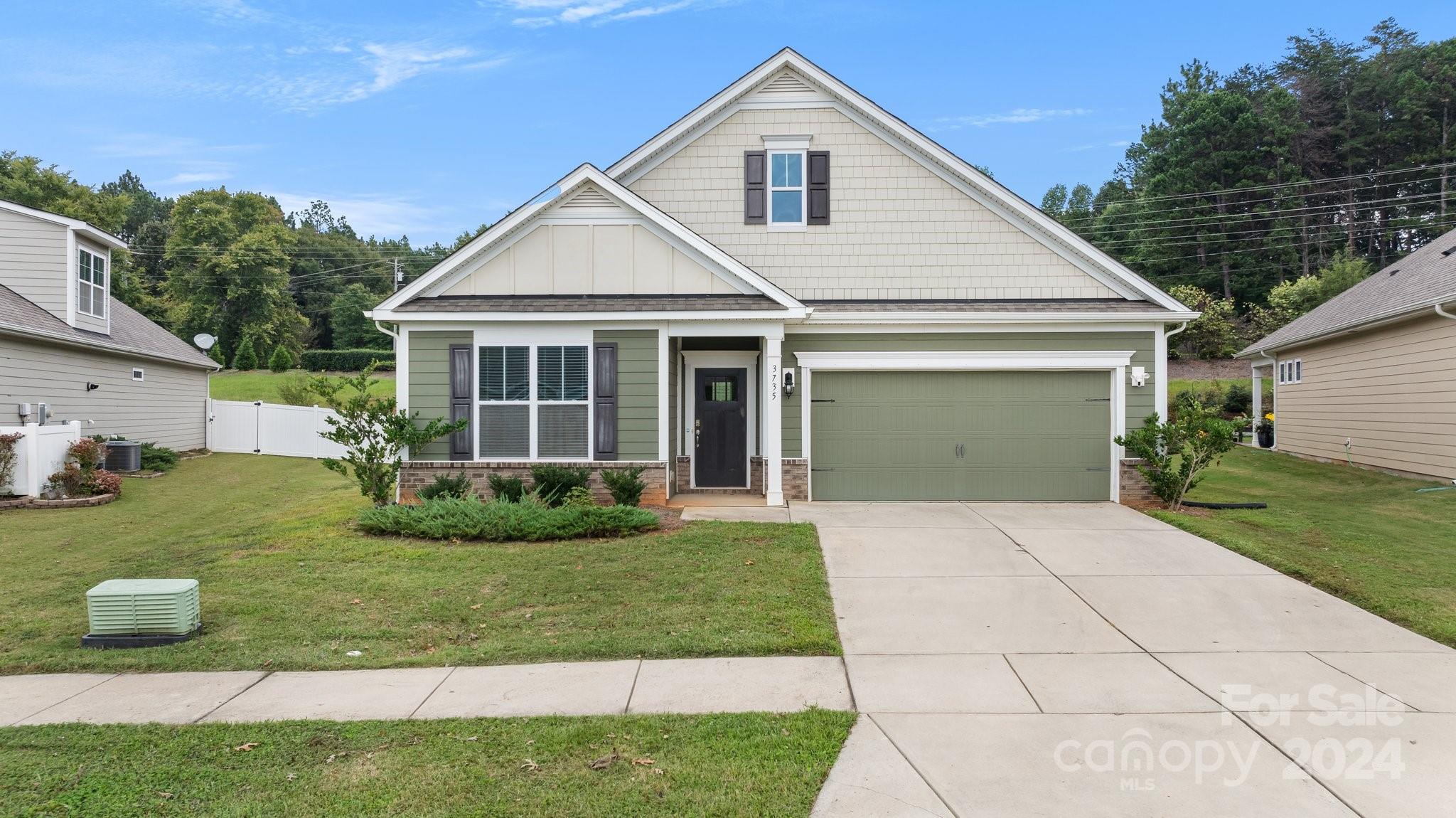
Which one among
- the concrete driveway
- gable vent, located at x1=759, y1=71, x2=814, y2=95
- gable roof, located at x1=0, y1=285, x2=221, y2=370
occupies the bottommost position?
the concrete driveway

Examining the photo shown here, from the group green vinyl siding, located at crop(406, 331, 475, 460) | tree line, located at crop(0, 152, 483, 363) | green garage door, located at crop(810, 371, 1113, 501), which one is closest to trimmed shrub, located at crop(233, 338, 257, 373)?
tree line, located at crop(0, 152, 483, 363)

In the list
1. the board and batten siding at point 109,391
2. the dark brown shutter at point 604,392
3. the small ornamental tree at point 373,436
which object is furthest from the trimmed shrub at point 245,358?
the dark brown shutter at point 604,392

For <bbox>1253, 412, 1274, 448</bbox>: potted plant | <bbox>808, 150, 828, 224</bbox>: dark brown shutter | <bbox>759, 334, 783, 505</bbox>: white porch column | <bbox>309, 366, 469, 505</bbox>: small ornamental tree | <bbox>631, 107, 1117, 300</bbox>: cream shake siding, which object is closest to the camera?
<bbox>309, 366, 469, 505</bbox>: small ornamental tree

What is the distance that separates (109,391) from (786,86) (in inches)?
616

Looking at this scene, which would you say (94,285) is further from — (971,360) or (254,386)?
(971,360)

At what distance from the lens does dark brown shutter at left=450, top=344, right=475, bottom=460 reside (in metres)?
11.1

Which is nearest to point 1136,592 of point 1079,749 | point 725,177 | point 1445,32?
point 1079,749

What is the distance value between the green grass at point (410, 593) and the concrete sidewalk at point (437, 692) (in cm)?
19

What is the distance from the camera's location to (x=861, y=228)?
1258 cm

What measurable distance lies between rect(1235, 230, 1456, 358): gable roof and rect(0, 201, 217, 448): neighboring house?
2441 centimetres

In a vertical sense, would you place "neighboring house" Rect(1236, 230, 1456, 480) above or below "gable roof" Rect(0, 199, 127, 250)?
below

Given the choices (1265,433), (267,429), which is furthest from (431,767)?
(1265,433)

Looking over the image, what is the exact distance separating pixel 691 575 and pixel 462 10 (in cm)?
1333

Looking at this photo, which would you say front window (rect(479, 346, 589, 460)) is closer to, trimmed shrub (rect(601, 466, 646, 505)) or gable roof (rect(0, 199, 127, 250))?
trimmed shrub (rect(601, 466, 646, 505))
